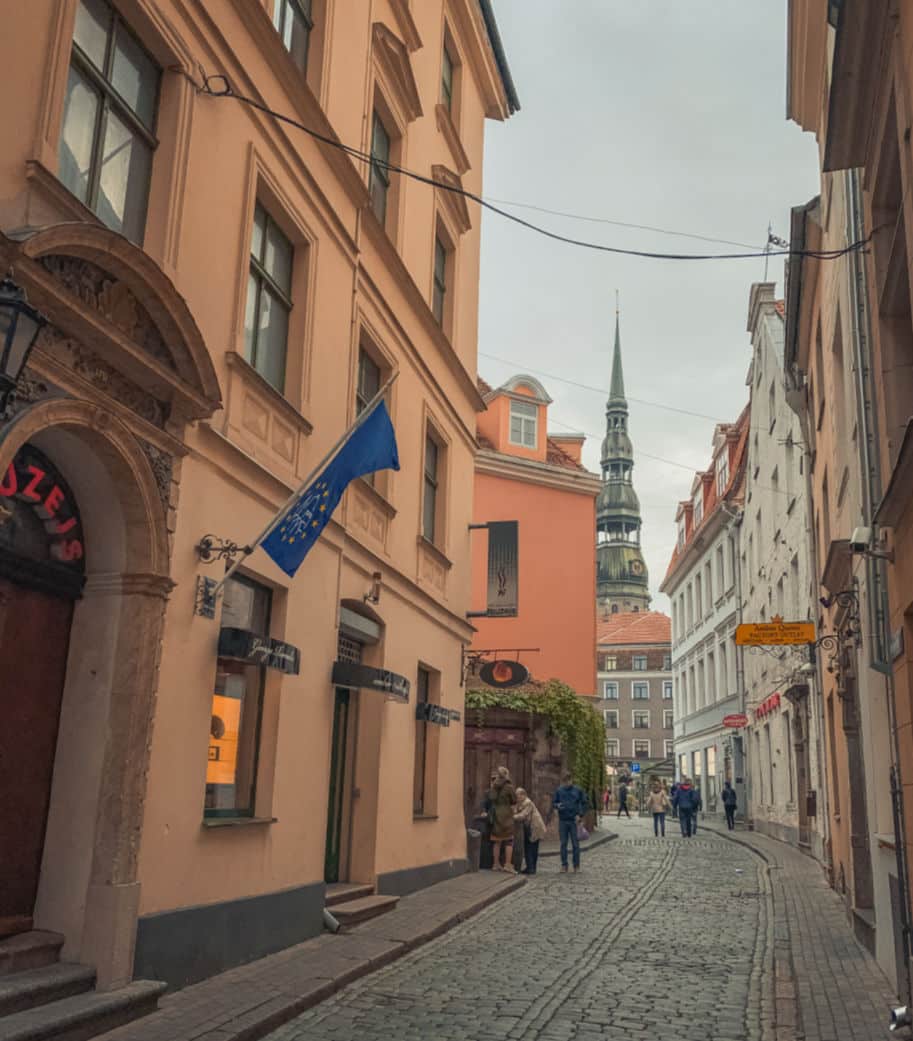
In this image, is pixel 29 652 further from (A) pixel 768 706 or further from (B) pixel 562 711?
(A) pixel 768 706

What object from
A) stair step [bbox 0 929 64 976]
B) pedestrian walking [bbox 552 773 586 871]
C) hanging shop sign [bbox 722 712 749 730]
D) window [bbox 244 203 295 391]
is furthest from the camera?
hanging shop sign [bbox 722 712 749 730]

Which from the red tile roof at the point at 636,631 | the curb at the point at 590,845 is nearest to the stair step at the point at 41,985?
the curb at the point at 590,845

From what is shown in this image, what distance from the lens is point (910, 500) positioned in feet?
23.2

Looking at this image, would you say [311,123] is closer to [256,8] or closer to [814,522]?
[256,8]

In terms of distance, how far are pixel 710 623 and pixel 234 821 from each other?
35640 mm

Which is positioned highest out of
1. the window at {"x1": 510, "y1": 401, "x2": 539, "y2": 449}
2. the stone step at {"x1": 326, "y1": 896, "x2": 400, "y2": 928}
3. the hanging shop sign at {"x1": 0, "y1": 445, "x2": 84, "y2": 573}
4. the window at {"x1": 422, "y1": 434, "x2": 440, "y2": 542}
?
the window at {"x1": 510, "y1": 401, "x2": 539, "y2": 449}

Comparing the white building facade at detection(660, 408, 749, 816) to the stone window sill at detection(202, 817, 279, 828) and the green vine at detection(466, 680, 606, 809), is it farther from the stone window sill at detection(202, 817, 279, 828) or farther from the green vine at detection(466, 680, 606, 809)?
the stone window sill at detection(202, 817, 279, 828)

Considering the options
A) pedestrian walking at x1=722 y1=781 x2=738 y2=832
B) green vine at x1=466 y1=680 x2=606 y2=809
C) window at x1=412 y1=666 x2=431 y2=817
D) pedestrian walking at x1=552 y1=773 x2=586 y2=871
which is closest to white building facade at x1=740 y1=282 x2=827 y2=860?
pedestrian walking at x1=722 y1=781 x2=738 y2=832

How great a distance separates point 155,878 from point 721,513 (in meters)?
32.6

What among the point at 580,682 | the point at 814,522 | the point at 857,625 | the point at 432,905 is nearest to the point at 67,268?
the point at 857,625

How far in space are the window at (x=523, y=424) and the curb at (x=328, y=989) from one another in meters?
20.3

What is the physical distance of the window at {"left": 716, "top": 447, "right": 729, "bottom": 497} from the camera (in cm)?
4006

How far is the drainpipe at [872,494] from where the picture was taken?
8008 mm

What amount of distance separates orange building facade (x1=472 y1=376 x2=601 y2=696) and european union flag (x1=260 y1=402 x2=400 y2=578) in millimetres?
20106
